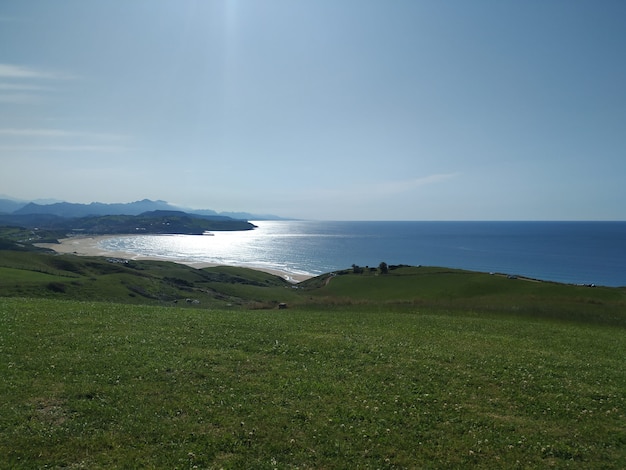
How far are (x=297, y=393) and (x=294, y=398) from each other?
0.41 metres

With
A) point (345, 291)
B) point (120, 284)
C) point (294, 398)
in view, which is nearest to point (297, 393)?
point (294, 398)

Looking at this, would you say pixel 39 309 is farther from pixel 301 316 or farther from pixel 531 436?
pixel 531 436

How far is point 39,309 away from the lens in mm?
25031

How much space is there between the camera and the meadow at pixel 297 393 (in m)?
10.9

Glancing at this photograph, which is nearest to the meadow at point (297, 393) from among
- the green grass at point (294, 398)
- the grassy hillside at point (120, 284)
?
the green grass at point (294, 398)

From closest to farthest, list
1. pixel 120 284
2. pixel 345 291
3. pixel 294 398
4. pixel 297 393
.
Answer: pixel 294 398 < pixel 297 393 < pixel 120 284 < pixel 345 291

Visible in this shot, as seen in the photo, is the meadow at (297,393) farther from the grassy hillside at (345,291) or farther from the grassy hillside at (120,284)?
the grassy hillside at (120,284)

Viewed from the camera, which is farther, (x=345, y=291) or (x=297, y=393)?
(x=345, y=291)

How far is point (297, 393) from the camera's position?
46.9 feet

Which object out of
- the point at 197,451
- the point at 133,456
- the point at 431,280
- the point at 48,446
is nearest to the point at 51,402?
the point at 48,446

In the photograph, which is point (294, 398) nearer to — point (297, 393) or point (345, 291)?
point (297, 393)

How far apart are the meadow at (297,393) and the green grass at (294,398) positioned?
0.06 metres

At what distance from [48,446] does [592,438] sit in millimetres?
16193

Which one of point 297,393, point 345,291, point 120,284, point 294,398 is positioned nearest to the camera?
point 294,398
